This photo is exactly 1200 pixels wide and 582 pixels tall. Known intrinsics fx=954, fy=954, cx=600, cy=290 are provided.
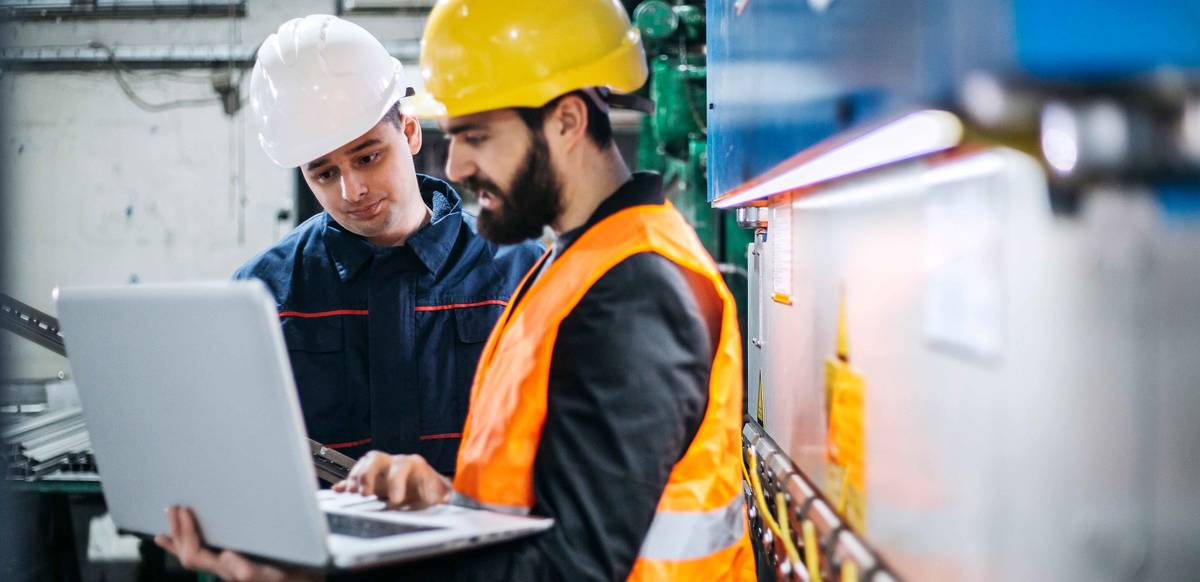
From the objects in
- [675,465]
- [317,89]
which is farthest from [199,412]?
[317,89]

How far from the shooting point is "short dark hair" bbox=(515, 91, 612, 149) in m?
1.30

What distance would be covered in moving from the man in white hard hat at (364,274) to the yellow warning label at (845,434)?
102 cm

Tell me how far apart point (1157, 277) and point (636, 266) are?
0.63 m

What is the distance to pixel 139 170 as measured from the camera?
5.38m

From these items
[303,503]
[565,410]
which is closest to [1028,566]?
[565,410]

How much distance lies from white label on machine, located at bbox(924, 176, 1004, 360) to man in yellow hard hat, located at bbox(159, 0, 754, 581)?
357 mm

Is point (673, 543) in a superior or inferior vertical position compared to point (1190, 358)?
inferior

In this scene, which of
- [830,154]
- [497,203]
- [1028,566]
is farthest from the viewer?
[497,203]

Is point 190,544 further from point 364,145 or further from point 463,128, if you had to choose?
point 364,145

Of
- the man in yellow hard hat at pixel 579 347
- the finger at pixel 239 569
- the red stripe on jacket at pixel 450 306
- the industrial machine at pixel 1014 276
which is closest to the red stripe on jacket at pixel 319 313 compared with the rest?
the red stripe on jacket at pixel 450 306

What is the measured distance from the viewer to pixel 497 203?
4.40 ft

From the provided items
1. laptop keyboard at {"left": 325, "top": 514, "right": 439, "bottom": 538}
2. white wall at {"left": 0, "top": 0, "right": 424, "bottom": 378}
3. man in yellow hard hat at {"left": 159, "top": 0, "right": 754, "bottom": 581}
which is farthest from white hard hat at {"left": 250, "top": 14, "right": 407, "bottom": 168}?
white wall at {"left": 0, "top": 0, "right": 424, "bottom": 378}

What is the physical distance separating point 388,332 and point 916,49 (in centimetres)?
156

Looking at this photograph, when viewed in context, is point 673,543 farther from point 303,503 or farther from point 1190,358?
point 1190,358
